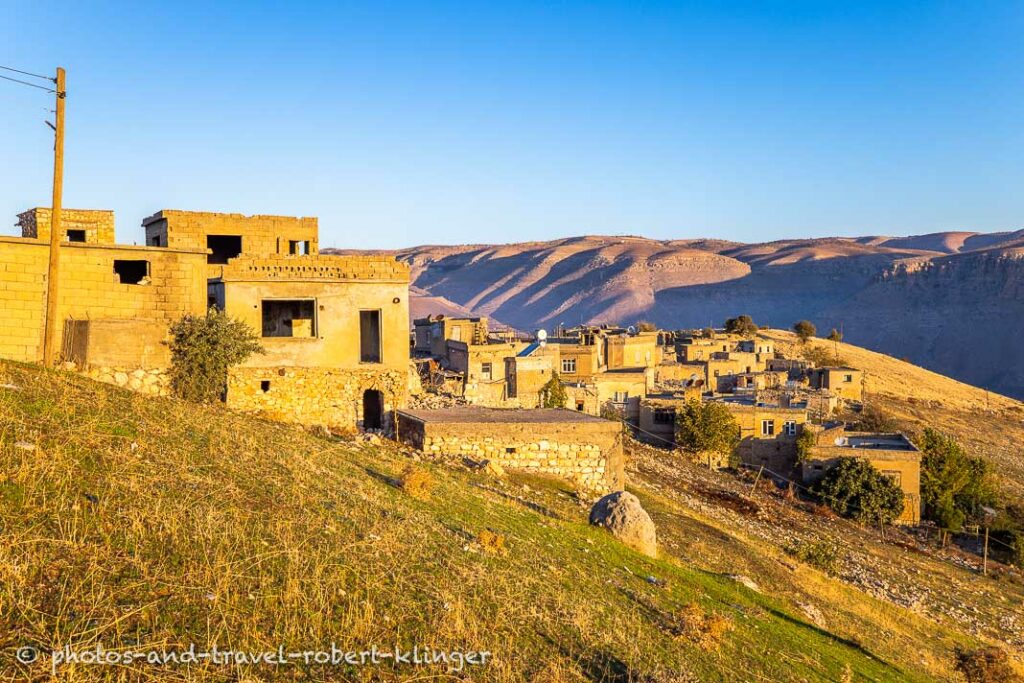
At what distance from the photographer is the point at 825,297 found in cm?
16038

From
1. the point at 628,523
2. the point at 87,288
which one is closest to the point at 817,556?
the point at 628,523

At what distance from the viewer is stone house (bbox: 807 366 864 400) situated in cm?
5138

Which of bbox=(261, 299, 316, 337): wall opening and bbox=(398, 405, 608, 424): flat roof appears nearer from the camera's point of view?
bbox=(398, 405, 608, 424): flat roof

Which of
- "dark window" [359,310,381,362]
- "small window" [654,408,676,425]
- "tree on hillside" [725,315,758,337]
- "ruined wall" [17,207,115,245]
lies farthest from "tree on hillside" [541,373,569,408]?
"tree on hillside" [725,315,758,337]

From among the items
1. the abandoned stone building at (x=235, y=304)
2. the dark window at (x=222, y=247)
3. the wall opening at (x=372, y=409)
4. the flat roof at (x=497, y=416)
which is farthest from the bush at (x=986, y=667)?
the dark window at (x=222, y=247)

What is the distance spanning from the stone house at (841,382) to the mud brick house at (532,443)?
3854 centimetres

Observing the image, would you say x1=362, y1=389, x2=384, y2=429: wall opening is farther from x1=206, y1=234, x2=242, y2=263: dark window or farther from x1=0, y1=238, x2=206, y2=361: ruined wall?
x1=206, y1=234, x2=242, y2=263: dark window

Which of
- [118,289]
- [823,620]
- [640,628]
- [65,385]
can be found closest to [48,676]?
[640,628]

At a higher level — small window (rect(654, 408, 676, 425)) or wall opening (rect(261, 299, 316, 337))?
wall opening (rect(261, 299, 316, 337))

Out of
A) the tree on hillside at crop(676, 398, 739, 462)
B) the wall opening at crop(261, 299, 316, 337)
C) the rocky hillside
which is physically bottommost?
the tree on hillside at crop(676, 398, 739, 462)

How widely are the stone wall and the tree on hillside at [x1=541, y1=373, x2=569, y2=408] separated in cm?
667

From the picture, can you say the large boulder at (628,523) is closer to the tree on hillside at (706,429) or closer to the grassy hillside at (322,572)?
the grassy hillside at (322,572)

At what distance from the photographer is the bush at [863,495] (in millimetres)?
→ 29484

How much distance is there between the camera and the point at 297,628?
6.00 meters
